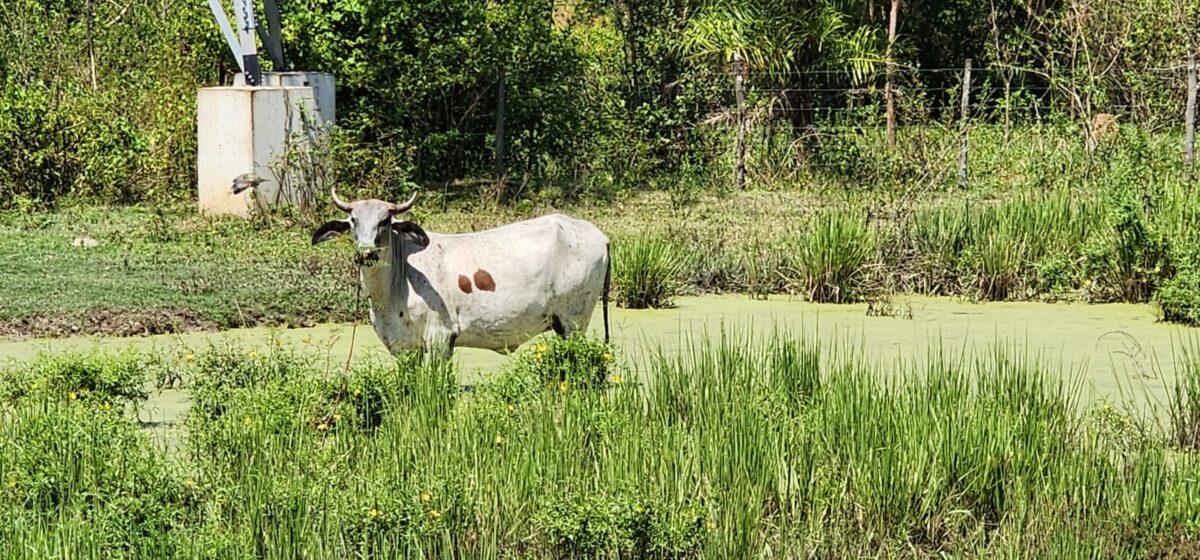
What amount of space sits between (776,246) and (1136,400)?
157 inches

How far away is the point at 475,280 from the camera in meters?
7.74

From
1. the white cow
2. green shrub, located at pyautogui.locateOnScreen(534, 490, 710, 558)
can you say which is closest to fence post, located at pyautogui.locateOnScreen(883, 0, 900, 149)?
the white cow

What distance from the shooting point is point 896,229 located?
Result: 37.6 feet

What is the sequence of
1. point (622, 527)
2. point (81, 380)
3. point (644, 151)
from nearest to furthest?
1. point (622, 527)
2. point (81, 380)
3. point (644, 151)

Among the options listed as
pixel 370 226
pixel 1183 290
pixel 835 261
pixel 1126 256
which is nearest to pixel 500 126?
pixel 835 261

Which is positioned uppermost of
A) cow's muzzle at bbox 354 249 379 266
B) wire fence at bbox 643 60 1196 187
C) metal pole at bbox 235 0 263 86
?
metal pole at bbox 235 0 263 86

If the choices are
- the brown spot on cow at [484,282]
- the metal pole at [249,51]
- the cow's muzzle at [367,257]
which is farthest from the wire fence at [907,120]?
the cow's muzzle at [367,257]

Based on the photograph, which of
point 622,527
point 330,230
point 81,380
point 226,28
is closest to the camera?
point 622,527

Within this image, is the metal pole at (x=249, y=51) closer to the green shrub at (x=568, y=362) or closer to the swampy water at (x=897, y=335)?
the swampy water at (x=897, y=335)

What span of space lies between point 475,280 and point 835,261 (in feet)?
11.3

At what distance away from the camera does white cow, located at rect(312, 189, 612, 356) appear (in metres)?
7.61

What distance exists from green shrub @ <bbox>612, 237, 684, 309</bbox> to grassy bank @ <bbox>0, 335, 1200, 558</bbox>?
3806 mm

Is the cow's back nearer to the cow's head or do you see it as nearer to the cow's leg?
the cow's leg

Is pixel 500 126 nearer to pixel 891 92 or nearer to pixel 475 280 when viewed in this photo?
pixel 891 92
